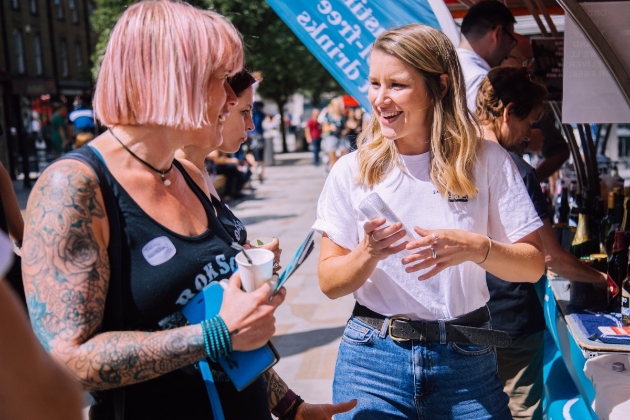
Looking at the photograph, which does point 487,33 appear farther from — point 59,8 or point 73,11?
point 73,11

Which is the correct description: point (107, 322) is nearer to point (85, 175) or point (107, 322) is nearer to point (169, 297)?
point (169, 297)

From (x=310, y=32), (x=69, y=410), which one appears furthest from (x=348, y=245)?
(x=310, y=32)

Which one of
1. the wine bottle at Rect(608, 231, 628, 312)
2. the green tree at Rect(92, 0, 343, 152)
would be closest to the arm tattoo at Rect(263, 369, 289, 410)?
the wine bottle at Rect(608, 231, 628, 312)

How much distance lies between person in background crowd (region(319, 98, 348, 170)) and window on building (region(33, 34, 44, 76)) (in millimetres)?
20226

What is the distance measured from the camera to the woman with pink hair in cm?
149

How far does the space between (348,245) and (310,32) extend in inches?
96.2

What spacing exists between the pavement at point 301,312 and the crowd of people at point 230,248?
243 centimetres

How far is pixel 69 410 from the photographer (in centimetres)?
89

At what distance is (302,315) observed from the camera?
689 centimetres

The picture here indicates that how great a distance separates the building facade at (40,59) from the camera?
99.3 feet

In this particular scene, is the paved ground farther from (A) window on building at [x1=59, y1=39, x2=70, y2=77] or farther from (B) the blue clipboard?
(A) window on building at [x1=59, y1=39, x2=70, y2=77]

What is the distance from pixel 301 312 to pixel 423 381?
4861mm

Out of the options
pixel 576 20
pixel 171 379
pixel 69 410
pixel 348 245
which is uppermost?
pixel 576 20

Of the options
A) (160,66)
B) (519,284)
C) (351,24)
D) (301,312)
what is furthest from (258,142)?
Answer: (160,66)
